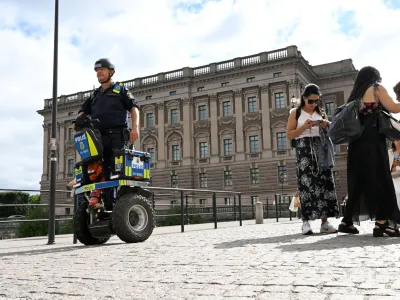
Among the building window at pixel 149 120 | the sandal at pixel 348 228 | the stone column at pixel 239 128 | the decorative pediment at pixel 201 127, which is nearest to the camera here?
the sandal at pixel 348 228

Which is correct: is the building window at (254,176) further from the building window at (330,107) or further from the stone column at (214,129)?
the building window at (330,107)

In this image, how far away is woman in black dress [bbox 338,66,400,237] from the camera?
4.84 m

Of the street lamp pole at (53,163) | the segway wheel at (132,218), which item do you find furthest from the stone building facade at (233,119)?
the segway wheel at (132,218)

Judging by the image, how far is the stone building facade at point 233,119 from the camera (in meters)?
39.1

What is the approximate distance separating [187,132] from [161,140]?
3132 millimetres

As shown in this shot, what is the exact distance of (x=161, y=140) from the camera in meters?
45.3

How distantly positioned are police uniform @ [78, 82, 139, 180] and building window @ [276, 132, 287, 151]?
3434 centimetres

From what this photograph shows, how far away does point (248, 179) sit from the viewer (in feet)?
131

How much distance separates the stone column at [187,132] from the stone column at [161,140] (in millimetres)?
2408

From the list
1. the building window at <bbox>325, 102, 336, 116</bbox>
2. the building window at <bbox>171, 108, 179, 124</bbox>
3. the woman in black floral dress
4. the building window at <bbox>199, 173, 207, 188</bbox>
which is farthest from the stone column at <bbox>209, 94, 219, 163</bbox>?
the woman in black floral dress

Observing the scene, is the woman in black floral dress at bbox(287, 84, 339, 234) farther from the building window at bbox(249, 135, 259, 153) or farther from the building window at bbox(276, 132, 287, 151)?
the building window at bbox(249, 135, 259, 153)

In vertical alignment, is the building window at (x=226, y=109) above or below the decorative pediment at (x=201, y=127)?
above

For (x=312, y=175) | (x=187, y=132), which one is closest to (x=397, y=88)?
(x=312, y=175)

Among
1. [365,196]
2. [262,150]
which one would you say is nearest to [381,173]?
[365,196]
